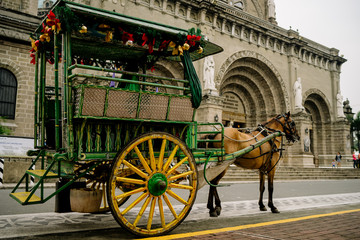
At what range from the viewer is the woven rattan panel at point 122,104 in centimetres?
397

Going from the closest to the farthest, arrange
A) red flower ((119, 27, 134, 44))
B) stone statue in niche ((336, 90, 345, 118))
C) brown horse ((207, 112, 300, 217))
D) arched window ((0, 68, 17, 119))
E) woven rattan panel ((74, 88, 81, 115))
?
woven rattan panel ((74, 88, 81, 115)) < red flower ((119, 27, 134, 44)) < brown horse ((207, 112, 300, 217)) < arched window ((0, 68, 17, 119)) < stone statue in niche ((336, 90, 345, 118))

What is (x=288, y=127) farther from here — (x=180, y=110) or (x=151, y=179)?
(x=151, y=179)

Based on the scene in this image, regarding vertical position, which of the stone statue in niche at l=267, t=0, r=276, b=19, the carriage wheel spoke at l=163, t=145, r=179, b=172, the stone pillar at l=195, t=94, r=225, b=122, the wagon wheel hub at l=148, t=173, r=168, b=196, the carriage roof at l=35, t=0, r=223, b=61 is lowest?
the wagon wheel hub at l=148, t=173, r=168, b=196

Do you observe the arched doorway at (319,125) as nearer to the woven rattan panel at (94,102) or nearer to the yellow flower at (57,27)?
the woven rattan panel at (94,102)

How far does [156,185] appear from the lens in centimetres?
402

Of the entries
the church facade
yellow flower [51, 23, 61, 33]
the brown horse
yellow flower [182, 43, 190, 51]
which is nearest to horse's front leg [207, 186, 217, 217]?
the brown horse

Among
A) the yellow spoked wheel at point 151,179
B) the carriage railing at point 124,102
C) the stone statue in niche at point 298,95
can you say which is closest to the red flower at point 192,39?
the carriage railing at point 124,102

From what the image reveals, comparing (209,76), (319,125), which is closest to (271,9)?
(319,125)

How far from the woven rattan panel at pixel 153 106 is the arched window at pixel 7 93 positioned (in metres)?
12.7

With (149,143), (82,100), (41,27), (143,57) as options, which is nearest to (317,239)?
(149,143)

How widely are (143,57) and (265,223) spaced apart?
3.95 m

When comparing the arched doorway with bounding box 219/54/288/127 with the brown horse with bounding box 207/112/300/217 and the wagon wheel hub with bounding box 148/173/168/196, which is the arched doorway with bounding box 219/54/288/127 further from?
the wagon wheel hub with bounding box 148/173/168/196

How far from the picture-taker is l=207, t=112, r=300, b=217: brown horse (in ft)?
20.1

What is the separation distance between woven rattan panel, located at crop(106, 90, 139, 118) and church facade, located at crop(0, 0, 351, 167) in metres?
12.5
